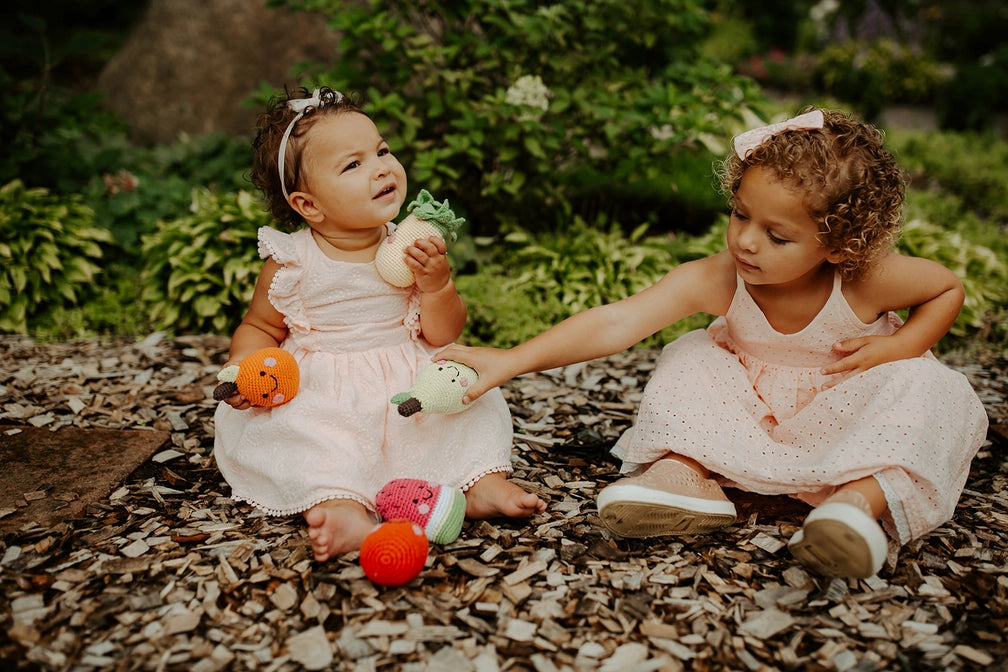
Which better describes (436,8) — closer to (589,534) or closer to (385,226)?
(385,226)

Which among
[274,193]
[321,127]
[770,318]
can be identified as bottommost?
[770,318]

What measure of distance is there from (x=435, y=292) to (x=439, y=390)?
1.01ft

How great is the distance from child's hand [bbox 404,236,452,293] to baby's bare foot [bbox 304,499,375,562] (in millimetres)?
605

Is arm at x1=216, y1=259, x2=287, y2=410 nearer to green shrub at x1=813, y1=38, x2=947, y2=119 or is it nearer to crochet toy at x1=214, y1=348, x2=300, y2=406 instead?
crochet toy at x1=214, y1=348, x2=300, y2=406

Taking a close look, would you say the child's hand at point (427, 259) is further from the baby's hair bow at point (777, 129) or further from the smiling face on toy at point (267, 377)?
the baby's hair bow at point (777, 129)

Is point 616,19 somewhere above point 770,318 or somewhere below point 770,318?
above

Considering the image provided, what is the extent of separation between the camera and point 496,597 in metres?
1.80

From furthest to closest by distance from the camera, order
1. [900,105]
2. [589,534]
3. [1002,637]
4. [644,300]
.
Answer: [900,105] < [644,300] < [589,534] < [1002,637]

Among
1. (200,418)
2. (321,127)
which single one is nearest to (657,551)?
(321,127)

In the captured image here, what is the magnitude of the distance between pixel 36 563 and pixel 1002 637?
2195 millimetres

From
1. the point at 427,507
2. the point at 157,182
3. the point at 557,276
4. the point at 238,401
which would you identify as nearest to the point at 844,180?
the point at 427,507

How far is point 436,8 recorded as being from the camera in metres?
3.70

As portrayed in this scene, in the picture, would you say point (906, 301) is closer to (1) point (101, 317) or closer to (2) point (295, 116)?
(2) point (295, 116)

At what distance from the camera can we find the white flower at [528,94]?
352cm
